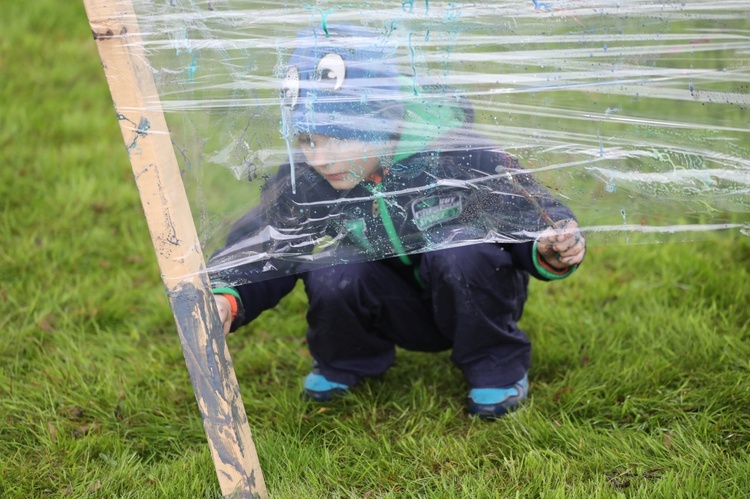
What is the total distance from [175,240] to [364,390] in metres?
0.95

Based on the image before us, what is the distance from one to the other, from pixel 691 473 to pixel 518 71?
3.18 feet

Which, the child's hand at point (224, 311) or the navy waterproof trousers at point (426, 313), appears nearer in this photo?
the child's hand at point (224, 311)

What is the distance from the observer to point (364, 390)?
7.64 feet

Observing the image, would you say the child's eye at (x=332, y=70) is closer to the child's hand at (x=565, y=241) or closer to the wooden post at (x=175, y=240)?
the wooden post at (x=175, y=240)

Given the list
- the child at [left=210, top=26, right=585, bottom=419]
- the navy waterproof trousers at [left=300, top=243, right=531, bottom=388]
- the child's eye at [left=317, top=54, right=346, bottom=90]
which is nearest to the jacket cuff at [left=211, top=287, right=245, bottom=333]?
the child at [left=210, top=26, right=585, bottom=419]

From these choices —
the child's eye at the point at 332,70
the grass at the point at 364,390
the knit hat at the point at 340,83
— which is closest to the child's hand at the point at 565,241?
the grass at the point at 364,390

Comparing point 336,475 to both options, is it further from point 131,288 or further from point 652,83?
point 131,288

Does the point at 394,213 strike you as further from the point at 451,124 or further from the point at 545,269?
the point at 545,269

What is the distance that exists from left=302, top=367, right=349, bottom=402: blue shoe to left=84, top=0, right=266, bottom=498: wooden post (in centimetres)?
52

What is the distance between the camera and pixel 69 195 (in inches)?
133

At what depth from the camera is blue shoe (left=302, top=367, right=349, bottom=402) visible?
2.27 metres

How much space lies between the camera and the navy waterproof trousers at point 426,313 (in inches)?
82.4

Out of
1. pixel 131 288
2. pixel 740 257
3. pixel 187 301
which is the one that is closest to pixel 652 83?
pixel 187 301

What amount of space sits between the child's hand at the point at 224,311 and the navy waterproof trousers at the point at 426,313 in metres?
0.36
